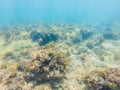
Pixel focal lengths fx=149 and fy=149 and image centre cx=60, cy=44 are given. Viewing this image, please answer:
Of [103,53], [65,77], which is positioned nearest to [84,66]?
[65,77]

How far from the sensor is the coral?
7473 millimetres

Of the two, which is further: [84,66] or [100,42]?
[100,42]

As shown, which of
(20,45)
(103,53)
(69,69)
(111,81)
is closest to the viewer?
(111,81)

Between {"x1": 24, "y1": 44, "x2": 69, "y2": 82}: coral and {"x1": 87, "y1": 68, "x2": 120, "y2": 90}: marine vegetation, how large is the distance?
4.96 ft

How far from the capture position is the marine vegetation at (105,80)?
22.1ft

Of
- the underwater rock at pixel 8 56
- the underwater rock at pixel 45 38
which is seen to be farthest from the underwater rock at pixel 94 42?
the underwater rock at pixel 8 56

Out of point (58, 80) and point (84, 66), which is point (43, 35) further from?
point (58, 80)

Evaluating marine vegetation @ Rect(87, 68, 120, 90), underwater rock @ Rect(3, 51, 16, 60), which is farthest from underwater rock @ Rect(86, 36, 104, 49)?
marine vegetation @ Rect(87, 68, 120, 90)

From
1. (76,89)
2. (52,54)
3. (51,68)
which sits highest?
(52,54)

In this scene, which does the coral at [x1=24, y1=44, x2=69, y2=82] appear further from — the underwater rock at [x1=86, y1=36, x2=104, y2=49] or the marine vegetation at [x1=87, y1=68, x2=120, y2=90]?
the underwater rock at [x1=86, y1=36, x2=104, y2=49]

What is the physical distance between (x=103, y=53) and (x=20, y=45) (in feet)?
26.1

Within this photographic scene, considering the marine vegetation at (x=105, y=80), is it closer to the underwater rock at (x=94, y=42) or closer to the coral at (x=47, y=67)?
the coral at (x=47, y=67)

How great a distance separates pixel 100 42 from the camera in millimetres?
18172

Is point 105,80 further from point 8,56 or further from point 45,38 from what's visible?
point 45,38
